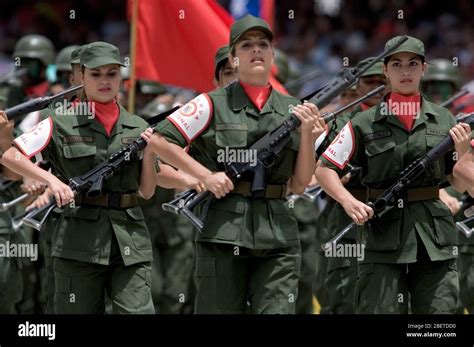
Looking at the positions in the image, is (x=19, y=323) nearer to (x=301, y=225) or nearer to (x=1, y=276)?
(x=1, y=276)

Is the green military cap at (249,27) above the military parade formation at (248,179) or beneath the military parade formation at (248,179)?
above

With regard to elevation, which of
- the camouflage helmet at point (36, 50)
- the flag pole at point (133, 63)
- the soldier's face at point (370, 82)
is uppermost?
the camouflage helmet at point (36, 50)

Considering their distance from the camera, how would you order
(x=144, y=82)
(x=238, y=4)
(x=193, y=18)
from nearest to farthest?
(x=193, y=18)
(x=238, y=4)
(x=144, y=82)

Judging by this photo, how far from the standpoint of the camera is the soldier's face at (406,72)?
10.1 meters

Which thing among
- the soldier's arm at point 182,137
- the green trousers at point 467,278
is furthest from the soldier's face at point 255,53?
the green trousers at point 467,278

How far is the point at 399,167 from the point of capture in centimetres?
1002

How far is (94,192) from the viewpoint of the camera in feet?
32.7

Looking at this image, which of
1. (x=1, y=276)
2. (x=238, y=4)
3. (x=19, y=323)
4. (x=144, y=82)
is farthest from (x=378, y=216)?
(x=144, y=82)

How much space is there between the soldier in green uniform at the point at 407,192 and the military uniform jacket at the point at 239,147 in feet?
1.40

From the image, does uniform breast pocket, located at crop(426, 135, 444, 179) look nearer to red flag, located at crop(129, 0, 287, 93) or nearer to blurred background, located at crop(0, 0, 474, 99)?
red flag, located at crop(129, 0, 287, 93)

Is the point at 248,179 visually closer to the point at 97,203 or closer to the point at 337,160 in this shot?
the point at 337,160

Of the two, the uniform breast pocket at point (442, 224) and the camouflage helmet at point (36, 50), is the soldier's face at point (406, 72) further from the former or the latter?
the camouflage helmet at point (36, 50)

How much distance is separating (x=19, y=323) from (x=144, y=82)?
780 cm

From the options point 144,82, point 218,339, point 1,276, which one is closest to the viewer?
point 218,339
